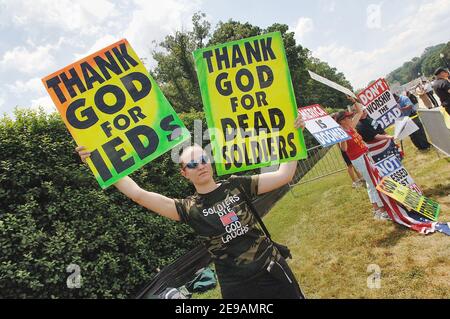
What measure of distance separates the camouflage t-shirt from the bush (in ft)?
11.1

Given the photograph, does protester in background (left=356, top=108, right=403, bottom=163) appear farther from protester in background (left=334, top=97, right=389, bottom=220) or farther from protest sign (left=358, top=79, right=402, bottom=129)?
protest sign (left=358, top=79, right=402, bottom=129)

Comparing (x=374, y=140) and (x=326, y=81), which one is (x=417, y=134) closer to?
(x=374, y=140)

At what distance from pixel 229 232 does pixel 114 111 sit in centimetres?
157

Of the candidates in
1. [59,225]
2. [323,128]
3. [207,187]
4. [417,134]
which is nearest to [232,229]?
[207,187]

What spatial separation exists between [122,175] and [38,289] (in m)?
3.06

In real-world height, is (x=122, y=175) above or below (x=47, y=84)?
below

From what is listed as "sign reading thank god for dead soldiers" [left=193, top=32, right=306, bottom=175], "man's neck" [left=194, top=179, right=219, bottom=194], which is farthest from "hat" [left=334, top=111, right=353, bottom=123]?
"man's neck" [left=194, top=179, right=219, bottom=194]

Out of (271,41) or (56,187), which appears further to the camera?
(56,187)

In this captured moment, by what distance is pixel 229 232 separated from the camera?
2766 millimetres

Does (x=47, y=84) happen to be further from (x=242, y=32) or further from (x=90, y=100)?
(x=242, y=32)

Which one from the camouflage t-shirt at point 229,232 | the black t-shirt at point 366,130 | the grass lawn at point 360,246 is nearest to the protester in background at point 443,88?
the grass lawn at point 360,246

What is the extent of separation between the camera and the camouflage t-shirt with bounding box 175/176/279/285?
2.72m
